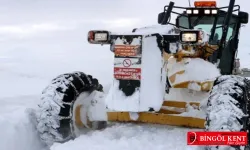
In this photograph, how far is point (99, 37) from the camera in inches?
204

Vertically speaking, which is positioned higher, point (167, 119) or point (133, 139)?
point (167, 119)

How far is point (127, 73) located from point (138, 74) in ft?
0.41

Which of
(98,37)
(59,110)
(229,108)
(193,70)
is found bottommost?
(59,110)

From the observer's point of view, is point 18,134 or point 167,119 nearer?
point 18,134

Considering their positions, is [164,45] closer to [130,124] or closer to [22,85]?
[130,124]

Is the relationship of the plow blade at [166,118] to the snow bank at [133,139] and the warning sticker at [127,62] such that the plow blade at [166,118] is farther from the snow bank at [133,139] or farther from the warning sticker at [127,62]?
the warning sticker at [127,62]

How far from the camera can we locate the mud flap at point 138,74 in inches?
194

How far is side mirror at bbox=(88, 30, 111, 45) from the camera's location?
5118 mm

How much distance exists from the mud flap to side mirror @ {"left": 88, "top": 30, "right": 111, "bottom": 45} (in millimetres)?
172

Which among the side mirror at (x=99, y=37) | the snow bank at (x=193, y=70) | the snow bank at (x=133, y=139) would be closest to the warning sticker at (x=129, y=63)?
the side mirror at (x=99, y=37)

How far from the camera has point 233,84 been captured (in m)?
4.57

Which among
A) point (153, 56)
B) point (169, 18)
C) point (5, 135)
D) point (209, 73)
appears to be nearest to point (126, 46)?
point (153, 56)

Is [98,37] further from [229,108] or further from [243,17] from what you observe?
[243,17]

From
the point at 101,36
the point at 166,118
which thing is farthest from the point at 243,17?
the point at 101,36
